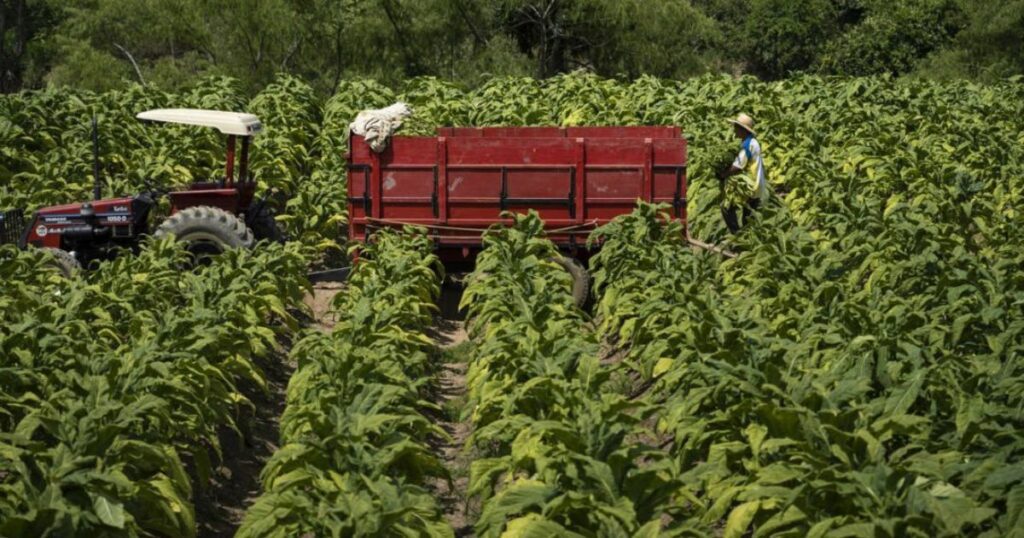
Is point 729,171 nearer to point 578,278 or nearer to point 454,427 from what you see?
point 578,278

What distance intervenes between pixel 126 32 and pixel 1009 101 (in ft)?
66.7

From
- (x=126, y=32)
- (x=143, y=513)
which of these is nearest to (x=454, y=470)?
(x=143, y=513)

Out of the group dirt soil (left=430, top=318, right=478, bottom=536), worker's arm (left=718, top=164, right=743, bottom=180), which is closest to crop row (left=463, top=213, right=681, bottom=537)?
dirt soil (left=430, top=318, right=478, bottom=536)

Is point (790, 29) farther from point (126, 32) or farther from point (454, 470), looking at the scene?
point (454, 470)

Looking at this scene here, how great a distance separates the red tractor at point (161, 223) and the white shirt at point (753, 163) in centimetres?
508

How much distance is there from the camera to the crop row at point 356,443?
7.80m

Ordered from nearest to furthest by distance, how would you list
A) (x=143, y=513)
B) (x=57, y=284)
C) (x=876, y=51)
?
(x=143, y=513)
(x=57, y=284)
(x=876, y=51)

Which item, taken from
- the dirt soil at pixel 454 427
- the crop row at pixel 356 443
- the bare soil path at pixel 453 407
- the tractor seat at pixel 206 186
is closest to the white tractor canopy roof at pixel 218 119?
the tractor seat at pixel 206 186

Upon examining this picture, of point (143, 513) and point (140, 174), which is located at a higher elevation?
point (140, 174)

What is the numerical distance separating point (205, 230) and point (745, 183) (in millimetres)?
5554

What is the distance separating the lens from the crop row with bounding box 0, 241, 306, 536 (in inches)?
313

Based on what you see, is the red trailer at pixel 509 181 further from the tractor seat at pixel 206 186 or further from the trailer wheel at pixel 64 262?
the trailer wheel at pixel 64 262

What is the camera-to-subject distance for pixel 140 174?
709 inches

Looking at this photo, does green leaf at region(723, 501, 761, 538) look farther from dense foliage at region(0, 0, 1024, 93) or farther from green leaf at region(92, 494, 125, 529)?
dense foliage at region(0, 0, 1024, 93)
